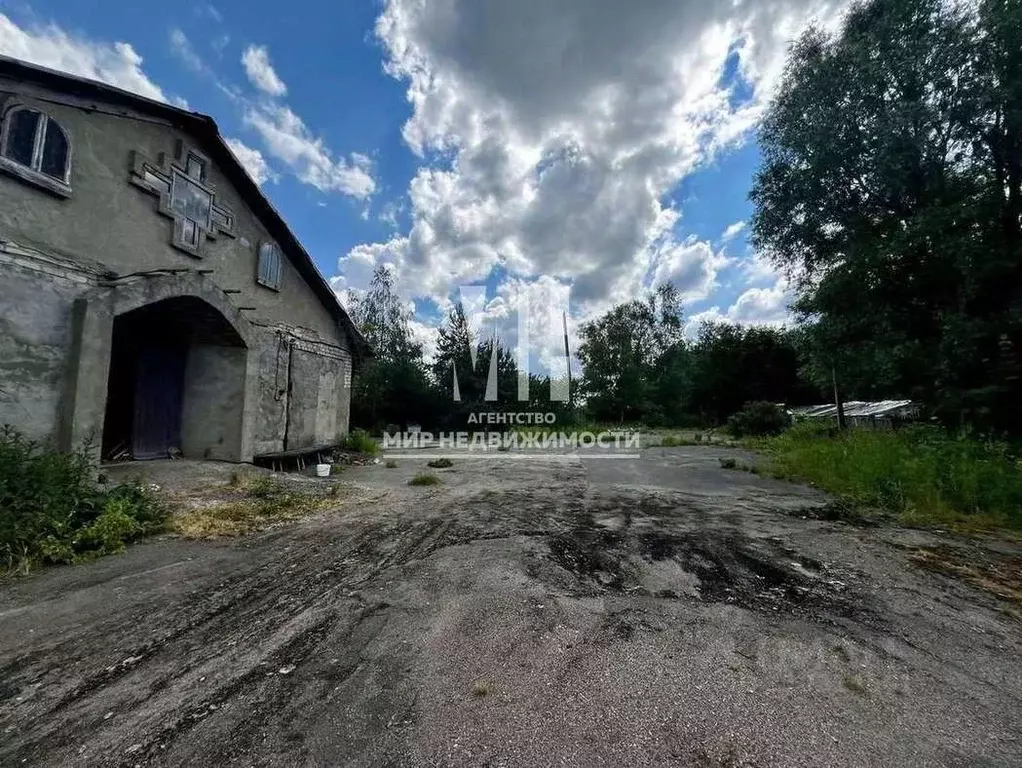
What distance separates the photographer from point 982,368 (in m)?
9.08

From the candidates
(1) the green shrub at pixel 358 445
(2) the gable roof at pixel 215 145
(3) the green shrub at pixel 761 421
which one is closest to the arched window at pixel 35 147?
(2) the gable roof at pixel 215 145

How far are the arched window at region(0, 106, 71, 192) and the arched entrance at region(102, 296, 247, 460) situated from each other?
2.61m

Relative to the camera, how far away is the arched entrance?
7.75m

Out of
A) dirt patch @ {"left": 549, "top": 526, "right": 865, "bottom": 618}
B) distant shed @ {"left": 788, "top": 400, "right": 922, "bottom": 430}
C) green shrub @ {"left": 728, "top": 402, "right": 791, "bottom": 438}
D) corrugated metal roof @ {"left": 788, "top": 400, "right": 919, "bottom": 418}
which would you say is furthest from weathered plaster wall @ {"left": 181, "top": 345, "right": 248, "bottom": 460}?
corrugated metal roof @ {"left": 788, "top": 400, "right": 919, "bottom": 418}

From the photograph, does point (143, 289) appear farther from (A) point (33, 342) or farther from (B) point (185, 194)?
(B) point (185, 194)

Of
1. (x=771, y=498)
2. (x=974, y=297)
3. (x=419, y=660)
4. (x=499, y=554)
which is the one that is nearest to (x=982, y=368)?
(x=974, y=297)

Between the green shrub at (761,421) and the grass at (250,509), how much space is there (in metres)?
18.8

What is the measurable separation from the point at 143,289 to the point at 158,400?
9.68 feet

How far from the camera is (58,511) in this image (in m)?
4.20

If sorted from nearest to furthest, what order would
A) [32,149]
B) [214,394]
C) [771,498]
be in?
1. [32,149]
2. [771,498]
3. [214,394]

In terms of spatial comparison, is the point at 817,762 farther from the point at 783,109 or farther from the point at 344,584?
the point at 783,109

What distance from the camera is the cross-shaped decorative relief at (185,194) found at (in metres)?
6.78

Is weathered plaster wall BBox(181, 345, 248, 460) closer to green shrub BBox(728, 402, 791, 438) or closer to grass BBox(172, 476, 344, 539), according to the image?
grass BBox(172, 476, 344, 539)

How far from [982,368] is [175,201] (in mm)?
16076
